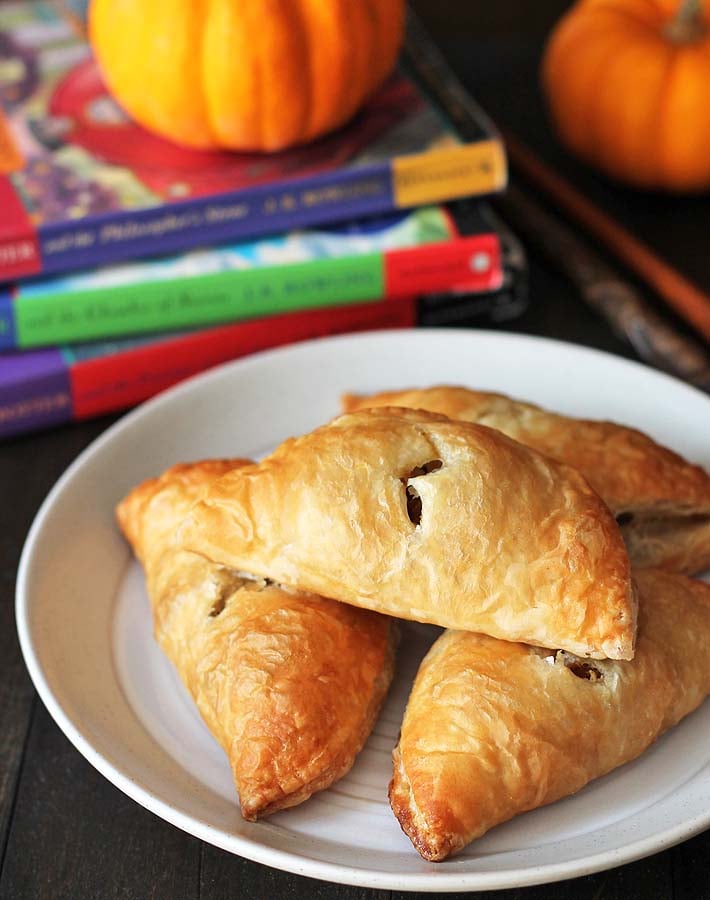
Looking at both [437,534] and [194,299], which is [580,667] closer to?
[437,534]

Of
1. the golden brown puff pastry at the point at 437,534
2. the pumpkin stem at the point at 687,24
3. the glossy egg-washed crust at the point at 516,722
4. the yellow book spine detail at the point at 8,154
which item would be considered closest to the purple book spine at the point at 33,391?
the yellow book spine detail at the point at 8,154

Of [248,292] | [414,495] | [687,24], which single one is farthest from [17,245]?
[687,24]

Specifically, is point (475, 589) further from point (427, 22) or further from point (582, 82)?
point (427, 22)

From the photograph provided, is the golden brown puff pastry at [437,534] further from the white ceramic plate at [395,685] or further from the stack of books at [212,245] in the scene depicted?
the stack of books at [212,245]

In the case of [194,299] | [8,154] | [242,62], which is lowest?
[194,299]

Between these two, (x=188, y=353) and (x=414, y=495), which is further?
(x=188, y=353)

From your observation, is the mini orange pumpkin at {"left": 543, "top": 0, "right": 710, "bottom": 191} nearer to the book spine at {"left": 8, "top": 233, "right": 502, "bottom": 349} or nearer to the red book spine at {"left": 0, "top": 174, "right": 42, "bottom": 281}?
the book spine at {"left": 8, "top": 233, "right": 502, "bottom": 349}

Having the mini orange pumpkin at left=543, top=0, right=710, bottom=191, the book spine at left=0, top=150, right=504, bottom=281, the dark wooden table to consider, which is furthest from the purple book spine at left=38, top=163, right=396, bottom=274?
the mini orange pumpkin at left=543, top=0, right=710, bottom=191

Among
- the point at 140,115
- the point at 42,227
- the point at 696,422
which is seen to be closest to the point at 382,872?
the point at 696,422
